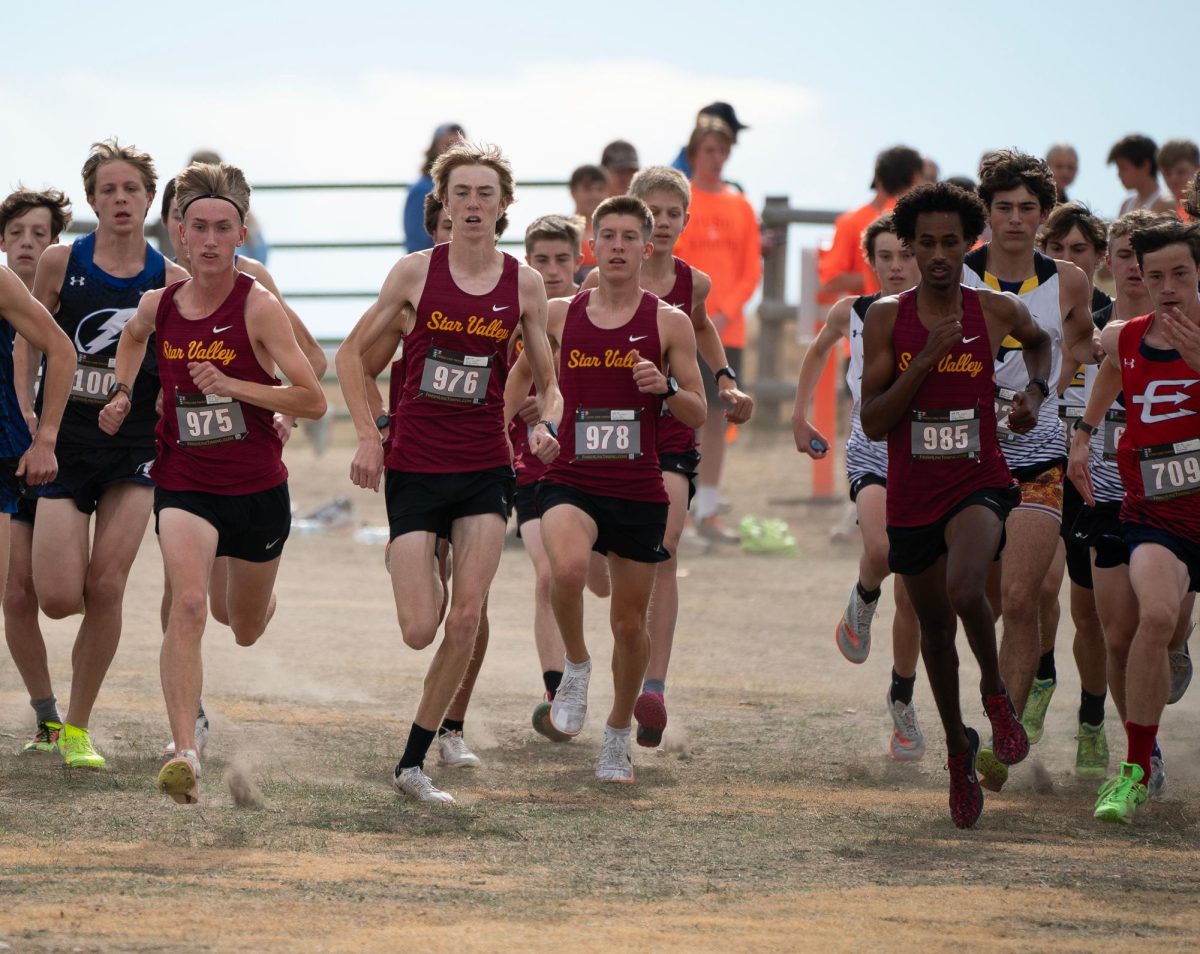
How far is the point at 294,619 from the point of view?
1155 cm

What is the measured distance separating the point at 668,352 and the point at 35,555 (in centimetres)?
253

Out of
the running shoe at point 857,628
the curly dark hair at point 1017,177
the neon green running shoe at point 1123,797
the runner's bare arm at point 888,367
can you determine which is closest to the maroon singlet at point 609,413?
the runner's bare arm at point 888,367

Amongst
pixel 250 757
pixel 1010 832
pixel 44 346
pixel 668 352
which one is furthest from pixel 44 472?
pixel 1010 832

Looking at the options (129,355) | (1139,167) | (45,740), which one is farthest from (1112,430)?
(1139,167)

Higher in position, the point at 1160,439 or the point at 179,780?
the point at 1160,439

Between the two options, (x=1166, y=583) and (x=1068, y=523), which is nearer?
(x=1166, y=583)

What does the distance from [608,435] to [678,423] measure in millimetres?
1059

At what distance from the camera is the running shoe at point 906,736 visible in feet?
26.4

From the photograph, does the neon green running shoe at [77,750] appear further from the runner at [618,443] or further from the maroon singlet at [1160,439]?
the maroon singlet at [1160,439]

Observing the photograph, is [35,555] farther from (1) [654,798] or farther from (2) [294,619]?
(2) [294,619]

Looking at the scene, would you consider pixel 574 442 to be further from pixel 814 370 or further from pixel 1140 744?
pixel 1140 744

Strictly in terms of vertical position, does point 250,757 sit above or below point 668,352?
below

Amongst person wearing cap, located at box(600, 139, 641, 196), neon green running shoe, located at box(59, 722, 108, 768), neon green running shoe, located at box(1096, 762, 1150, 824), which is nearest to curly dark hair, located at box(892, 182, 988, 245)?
neon green running shoe, located at box(1096, 762, 1150, 824)

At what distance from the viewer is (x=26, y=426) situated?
7.06 meters
